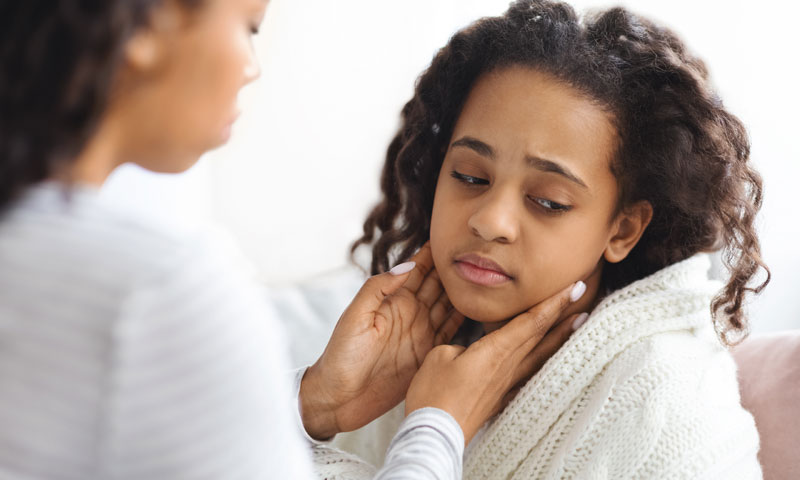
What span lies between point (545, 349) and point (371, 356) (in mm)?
255

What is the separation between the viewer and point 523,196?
3.15 feet

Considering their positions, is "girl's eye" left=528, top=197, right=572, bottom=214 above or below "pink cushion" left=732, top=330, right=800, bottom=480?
above

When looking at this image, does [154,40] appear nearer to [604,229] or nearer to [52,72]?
[52,72]

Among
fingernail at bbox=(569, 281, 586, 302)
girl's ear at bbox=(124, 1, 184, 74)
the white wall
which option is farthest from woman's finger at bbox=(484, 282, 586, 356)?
the white wall

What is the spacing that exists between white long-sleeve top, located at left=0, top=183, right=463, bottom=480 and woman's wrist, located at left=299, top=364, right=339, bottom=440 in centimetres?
58

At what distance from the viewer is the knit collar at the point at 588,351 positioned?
960mm

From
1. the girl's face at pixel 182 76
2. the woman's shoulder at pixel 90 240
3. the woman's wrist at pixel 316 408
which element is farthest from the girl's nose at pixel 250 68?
the woman's wrist at pixel 316 408

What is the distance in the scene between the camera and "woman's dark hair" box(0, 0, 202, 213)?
426mm

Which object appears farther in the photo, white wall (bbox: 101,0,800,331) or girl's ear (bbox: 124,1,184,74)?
white wall (bbox: 101,0,800,331)

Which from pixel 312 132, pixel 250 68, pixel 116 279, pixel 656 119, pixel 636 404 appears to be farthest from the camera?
pixel 312 132

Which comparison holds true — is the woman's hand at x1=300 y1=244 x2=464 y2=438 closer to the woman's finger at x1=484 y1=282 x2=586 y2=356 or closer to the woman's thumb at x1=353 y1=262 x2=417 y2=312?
the woman's thumb at x1=353 y1=262 x2=417 y2=312

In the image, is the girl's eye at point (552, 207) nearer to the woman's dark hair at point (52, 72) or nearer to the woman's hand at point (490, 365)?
the woman's hand at point (490, 365)

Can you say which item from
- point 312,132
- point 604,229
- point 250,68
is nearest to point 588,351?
point 604,229

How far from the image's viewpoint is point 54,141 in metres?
0.45
